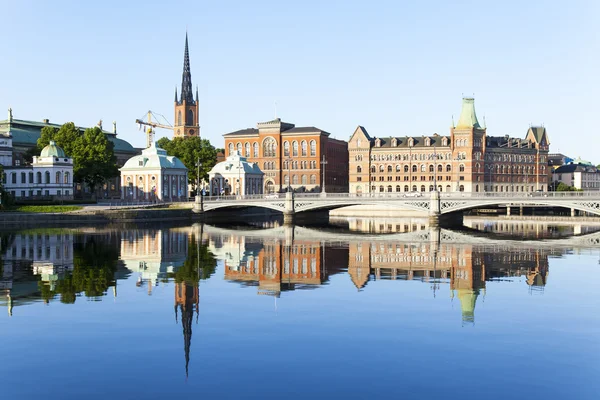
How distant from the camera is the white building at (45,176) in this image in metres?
118

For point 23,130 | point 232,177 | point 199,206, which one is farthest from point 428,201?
point 23,130

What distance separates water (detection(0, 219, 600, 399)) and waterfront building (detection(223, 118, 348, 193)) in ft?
342

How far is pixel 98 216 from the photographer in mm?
98625

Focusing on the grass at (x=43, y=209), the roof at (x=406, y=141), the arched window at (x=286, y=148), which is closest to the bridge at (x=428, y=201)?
the grass at (x=43, y=209)

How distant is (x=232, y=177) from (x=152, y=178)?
19041 mm

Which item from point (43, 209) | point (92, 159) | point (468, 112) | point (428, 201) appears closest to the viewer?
point (428, 201)

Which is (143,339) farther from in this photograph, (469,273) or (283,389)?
(469,273)

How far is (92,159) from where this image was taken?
4808 inches

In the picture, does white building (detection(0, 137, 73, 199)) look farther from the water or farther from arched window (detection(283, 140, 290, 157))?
the water

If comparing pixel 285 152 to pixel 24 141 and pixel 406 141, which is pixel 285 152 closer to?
pixel 406 141

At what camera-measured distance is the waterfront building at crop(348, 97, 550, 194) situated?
16550 cm

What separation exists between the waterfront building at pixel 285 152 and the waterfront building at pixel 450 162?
9872 mm

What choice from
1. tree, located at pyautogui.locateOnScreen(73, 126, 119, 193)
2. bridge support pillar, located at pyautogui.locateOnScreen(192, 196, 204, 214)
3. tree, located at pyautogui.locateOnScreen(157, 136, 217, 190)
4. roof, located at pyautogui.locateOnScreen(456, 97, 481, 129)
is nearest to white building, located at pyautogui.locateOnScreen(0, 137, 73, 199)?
tree, located at pyautogui.locateOnScreen(73, 126, 119, 193)

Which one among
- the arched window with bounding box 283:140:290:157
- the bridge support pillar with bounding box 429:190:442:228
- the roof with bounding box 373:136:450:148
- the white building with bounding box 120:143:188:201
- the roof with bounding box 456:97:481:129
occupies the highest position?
the roof with bounding box 456:97:481:129
